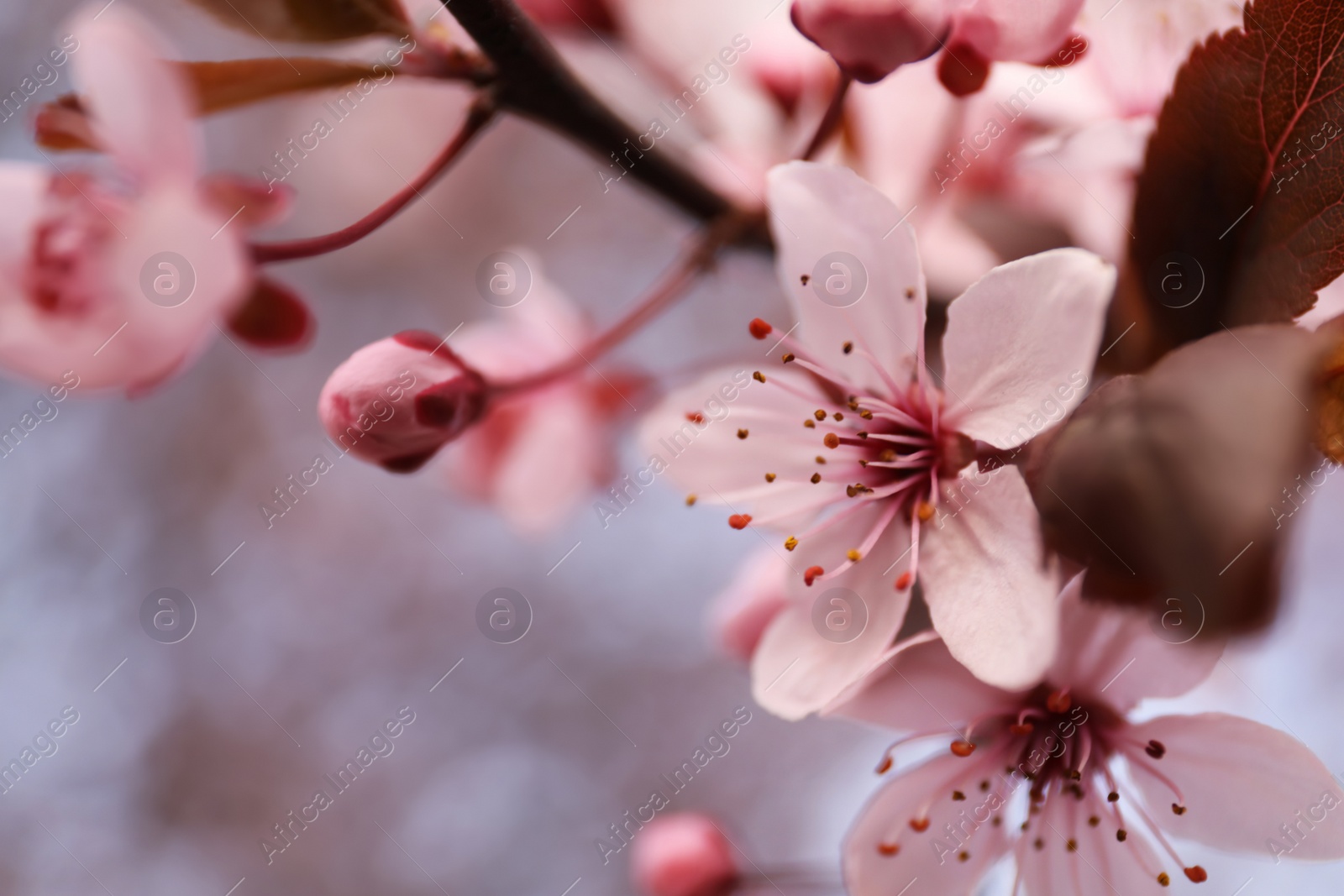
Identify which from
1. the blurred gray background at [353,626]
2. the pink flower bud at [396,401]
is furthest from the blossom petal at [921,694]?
the blurred gray background at [353,626]

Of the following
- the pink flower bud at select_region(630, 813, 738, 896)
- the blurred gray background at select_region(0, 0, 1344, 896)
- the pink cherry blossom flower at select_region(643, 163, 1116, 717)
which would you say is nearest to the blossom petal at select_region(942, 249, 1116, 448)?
the pink cherry blossom flower at select_region(643, 163, 1116, 717)

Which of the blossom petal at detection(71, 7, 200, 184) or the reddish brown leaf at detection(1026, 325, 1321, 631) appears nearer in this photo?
the reddish brown leaf at detection(1026, 325, 1321, 631)

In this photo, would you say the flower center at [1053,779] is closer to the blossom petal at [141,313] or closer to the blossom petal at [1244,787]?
the blossom petal at [1244,787]

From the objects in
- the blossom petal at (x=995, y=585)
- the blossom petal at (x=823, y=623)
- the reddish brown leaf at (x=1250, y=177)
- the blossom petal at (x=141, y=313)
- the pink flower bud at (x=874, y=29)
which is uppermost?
the blossom petal at (x=141, y=313)

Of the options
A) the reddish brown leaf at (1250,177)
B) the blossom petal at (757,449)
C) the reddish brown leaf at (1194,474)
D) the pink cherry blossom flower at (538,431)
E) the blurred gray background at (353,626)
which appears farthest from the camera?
the blurred gray background at (353,626)

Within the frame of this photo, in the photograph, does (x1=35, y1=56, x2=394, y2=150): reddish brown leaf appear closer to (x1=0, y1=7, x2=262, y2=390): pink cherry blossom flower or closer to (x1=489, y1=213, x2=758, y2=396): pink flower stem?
(x1=0, y1=7, x2=262, y2=390): pink cherry blossom flower

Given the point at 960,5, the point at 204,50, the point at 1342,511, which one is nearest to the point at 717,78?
the point at 960,5

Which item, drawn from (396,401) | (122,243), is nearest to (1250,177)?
(396,401)
